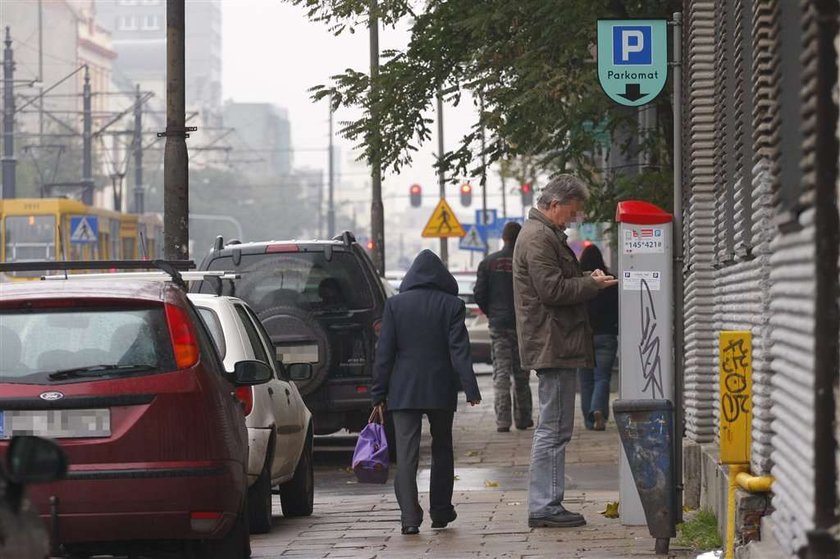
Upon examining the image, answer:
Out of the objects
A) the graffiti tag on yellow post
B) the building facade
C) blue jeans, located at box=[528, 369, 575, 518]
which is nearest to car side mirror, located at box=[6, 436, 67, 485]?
the building facade

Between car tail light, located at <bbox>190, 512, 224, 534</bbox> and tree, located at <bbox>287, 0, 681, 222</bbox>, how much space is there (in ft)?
29.0

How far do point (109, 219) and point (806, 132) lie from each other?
36.5 meters

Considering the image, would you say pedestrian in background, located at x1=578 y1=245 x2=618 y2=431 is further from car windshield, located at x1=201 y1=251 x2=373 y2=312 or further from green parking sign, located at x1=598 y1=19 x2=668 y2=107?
green parking sign, located at x1=598 y1=19 x2=668 y2=107

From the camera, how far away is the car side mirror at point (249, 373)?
968 centimetres

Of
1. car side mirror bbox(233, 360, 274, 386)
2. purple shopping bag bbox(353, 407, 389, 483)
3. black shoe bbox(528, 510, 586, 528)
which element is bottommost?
black shoe bbox(528, 510, 586, 528)

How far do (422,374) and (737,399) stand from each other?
287 cm

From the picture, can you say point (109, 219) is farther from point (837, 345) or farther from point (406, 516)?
point (837, 345)

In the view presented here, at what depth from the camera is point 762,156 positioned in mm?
8188

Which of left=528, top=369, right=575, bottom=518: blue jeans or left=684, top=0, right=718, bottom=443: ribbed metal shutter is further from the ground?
left=684, top=0, right=718, bottom=443: ribbed metal shutter

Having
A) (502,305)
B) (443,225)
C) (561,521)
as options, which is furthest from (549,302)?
(443,225)

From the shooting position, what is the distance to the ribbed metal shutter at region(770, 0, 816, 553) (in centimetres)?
600

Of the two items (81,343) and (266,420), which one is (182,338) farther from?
(266,420)

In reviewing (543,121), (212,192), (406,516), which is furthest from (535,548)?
(212,192)

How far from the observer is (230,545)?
29.9 feet
